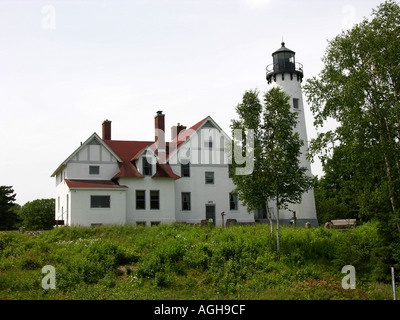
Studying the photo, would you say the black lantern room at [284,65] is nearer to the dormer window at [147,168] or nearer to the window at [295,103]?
the window at [295,103]

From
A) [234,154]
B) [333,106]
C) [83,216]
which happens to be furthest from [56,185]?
[333,106]

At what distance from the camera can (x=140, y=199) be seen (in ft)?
121

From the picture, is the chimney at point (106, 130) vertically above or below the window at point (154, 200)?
above

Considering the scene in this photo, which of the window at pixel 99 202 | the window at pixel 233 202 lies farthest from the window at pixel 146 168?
the window at pixel 233 202

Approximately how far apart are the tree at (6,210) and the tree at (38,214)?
511 cm

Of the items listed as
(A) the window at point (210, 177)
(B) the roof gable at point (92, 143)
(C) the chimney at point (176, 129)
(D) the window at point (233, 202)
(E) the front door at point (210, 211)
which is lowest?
(E) the front door at point (210, 211)

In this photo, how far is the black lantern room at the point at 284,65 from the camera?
4047 centimetres

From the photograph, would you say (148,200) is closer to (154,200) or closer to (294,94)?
(154,200)

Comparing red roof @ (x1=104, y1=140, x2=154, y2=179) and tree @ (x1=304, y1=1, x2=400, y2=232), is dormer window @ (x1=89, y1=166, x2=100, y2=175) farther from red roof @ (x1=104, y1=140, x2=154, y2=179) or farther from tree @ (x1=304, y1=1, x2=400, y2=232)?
tree @ (x1=304, y1=1, x2=400, y2=232)

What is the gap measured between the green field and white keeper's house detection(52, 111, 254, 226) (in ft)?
20.7

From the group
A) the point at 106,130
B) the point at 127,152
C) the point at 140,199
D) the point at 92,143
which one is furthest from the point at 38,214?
the point at 140,199

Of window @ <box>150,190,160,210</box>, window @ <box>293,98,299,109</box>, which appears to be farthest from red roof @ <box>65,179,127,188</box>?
window @ <box>293,98,299,109</box>
